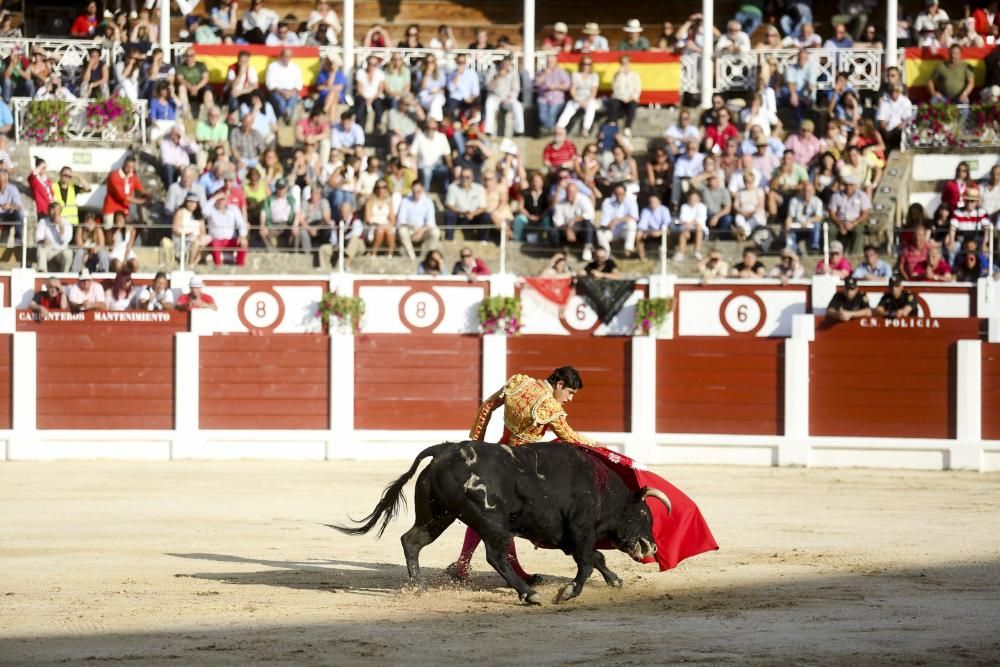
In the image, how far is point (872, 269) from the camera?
1506 centimetres

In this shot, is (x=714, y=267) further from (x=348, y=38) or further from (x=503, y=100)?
(x=348, y=38)

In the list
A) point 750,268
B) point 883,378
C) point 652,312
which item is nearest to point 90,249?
point 652,312

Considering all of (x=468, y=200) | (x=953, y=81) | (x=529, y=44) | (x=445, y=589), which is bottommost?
(x=445, y=589)

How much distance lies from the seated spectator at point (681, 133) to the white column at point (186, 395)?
5046 millimetres

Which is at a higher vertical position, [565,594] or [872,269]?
[872,269]

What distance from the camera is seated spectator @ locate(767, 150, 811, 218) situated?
1593 cm

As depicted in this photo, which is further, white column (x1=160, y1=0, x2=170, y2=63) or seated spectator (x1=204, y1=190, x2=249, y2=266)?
white column (x1=160, y1=0, x2=170, y2=63)

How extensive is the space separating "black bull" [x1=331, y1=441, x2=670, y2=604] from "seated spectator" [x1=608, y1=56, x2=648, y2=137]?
1037cm

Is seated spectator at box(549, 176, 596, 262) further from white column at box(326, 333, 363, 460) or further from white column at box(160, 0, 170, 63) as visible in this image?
white column at box(160, 0, 170, 63)

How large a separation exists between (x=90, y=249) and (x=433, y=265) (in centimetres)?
307

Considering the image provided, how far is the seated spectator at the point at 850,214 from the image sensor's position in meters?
15.6

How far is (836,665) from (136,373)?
10.2 m

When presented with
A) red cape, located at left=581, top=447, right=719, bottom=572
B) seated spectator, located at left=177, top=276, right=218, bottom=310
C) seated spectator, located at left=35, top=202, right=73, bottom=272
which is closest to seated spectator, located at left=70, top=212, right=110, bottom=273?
seated spectator, located at left=35, top=202, right=73, bottom=272

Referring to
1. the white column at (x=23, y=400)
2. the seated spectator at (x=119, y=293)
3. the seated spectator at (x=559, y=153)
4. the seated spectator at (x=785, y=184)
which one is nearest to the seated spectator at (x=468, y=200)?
the seated spectator at (x=559, y=153)
